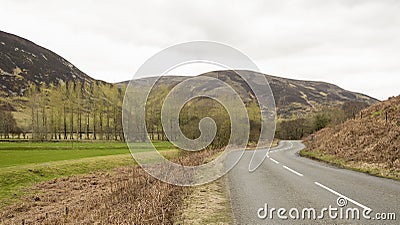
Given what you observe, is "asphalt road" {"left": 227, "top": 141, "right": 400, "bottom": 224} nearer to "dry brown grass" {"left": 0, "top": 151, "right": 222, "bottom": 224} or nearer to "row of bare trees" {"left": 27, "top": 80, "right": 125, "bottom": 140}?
"dry brown grass" {"left": 0, "top": 151, "right": 222, "bottom": 224}

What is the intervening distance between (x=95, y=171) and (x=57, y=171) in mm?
3342

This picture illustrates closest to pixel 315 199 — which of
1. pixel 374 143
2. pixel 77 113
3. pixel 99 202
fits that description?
pixel 99 202

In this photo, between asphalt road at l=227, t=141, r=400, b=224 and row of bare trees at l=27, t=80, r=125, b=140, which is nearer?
asphalt road at l=227, t=141, r=400, b=224

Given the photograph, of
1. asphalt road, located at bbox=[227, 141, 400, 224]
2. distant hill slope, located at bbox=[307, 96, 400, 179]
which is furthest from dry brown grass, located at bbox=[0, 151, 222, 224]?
distant hill slope, located at bbox=[307, 96, 400, 179]

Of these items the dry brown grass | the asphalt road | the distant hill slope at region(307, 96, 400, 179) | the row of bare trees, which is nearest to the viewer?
the asphalt road

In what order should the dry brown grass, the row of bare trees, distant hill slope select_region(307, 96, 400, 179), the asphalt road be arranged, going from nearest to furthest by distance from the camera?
1. the asphalt road
2. the dry brown grass
3. distant hill slope select_region(307, 96, 400, 179)
4. the row of bare trees

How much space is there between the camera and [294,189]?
10.3 metres

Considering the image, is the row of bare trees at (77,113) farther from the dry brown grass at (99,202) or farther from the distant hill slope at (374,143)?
the distant hill slope at (374,143)

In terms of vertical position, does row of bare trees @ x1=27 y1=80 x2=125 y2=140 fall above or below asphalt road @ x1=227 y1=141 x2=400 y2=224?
above

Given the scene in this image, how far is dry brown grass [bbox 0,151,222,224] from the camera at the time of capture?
7.88 m

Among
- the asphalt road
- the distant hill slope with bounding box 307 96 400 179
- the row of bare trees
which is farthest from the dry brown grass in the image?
the row of bare trees

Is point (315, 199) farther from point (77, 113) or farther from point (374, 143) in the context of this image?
point (77, 113)

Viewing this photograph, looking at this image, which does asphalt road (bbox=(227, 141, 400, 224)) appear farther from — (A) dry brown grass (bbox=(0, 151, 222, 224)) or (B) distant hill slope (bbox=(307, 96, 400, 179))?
(B) distant hill slope (bbox=(307, 96, 400, 179))

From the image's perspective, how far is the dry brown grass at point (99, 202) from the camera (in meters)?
7.88
